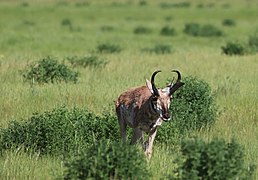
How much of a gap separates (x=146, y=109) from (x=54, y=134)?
1.47 m

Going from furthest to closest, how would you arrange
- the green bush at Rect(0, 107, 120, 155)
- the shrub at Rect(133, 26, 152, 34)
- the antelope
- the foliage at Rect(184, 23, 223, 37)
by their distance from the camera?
the shrub at Rect(133, 26, 152, 34)
the foliage at Rect(184, 23, 223, 37)
the green bush at Rect(0, 107, 120, 155)
the antelope

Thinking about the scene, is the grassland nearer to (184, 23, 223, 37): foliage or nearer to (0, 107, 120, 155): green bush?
(0, 107, 120, 155): green bush

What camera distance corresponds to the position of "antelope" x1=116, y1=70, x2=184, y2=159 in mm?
7465

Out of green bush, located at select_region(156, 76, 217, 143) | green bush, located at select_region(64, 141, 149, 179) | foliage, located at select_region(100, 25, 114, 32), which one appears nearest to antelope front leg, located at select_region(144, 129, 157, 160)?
green bush, located at select_region(156, 76, 217, 143)

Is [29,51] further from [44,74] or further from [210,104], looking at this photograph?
[210,104]

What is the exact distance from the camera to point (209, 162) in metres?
6.07

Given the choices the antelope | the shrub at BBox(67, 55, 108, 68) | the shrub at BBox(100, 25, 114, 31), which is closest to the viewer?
the antelope

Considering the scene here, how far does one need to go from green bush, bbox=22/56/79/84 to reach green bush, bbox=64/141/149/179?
757cm

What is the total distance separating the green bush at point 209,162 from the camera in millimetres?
6047

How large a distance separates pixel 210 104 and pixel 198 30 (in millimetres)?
19730

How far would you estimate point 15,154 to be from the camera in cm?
788

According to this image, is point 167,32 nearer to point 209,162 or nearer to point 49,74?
point 49,74

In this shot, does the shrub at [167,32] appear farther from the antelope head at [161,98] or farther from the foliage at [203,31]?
the antelope head at [161,98]

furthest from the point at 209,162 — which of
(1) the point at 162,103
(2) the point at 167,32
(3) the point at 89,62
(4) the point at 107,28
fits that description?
(4) the point at 107,28
